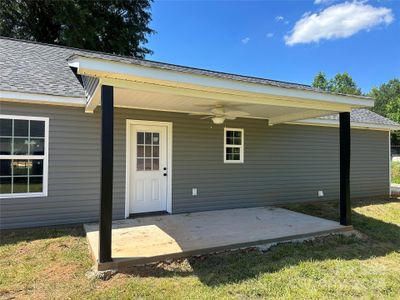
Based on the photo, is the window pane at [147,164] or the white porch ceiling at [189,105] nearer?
the white porch ceiling at [189,105]

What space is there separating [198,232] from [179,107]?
2630 millimetres

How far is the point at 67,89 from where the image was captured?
219 inches

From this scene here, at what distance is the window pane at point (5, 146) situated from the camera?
16.5 ft

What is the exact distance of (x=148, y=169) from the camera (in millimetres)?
6363

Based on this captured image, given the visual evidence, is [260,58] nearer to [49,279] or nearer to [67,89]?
[67,89]

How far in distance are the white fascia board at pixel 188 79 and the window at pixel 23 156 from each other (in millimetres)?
2109

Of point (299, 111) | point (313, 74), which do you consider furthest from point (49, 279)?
point (313, 74)

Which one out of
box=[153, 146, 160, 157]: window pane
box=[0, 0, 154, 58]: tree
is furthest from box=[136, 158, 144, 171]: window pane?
box=[0, 0, 154, 58]: tree

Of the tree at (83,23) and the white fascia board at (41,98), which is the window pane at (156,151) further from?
the tree at (83,23)

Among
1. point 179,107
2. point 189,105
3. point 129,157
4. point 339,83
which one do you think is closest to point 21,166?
point 129,157

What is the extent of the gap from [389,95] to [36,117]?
234 feet

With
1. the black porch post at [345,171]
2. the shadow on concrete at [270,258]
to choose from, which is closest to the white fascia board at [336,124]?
the black porch post at [345,171]

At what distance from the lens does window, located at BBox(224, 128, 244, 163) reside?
7146 mm

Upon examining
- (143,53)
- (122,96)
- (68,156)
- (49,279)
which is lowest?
(49,279)
